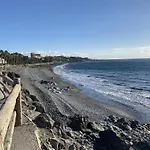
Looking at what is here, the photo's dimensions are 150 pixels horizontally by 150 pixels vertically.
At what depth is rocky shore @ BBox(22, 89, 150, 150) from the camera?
31.4 feet

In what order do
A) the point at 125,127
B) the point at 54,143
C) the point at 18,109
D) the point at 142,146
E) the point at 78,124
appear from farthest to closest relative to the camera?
the point at 125,127
the point at 78,124
the point at 142,146
the point at 54,143
the point at 18,109

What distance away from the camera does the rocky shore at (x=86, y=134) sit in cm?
956

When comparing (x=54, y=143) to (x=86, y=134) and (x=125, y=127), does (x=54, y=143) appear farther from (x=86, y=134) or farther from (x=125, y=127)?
(x=125, y=127)

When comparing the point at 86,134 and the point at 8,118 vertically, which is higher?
the point at 8,118

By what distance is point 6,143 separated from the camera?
13.3 ft

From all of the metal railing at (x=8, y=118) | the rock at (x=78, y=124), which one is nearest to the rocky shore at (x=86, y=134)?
the rock at (x=78, y=124)

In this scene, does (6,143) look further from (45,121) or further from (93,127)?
(93,127)

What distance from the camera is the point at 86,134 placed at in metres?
13.2

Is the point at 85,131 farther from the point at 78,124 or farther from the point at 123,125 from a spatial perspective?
the point at 123,125

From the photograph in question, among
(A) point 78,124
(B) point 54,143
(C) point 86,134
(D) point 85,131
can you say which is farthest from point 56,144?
(A) point 78,124

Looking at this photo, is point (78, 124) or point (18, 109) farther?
point (78, 124)

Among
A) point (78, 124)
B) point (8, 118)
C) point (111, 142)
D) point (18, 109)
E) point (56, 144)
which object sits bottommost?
point (111, 142)

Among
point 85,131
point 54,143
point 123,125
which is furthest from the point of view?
point 123,125

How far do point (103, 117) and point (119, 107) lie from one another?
4772mm
